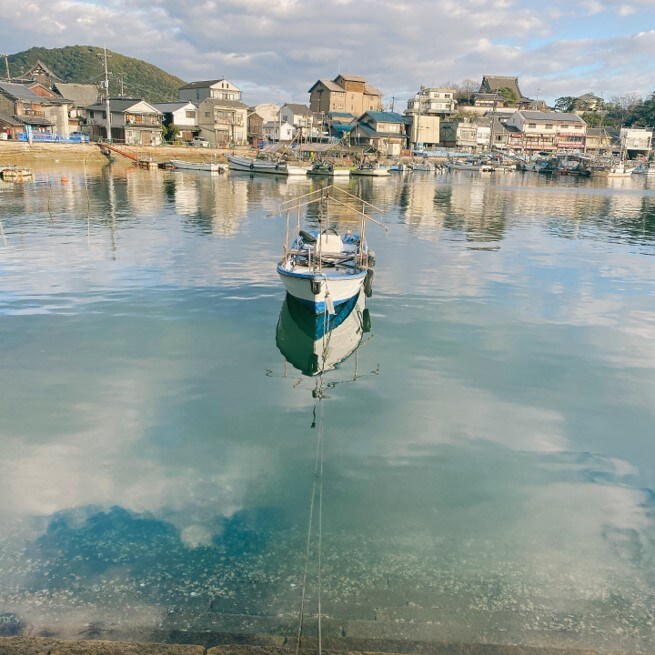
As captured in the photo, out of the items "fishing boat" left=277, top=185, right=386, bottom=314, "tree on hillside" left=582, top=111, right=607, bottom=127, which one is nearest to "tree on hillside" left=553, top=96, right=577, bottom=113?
"tree on hillside" left=582, top=111, right=607, bottom=127

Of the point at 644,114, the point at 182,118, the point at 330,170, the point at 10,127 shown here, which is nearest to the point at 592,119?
the point at 644,114

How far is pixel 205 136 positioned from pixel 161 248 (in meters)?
93.2

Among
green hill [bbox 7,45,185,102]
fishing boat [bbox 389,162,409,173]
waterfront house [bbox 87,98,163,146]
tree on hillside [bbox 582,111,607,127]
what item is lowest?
fishing boat [bbox 389,162,409,173]

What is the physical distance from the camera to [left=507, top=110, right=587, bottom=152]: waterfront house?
145125 mm

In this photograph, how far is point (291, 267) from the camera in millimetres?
20203

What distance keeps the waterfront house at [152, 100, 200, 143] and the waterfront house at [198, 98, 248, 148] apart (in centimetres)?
169

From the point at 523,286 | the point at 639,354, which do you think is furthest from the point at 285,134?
the point at 639,354

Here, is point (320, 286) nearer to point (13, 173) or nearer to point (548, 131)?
point (13, 173)

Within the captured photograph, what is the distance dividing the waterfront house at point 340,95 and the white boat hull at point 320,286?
426 feet

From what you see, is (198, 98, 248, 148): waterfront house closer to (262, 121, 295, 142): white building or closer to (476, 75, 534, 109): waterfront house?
(262, 121, 295, 142): white building

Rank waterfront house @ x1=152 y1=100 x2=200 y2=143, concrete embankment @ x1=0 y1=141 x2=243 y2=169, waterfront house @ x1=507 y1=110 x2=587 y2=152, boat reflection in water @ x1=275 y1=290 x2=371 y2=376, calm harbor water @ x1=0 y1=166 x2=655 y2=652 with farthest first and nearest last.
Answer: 1. waterfront house @ x1=507 y1=110 x2=587 y2=152
2. waterfront house @ x1=152 y1=100 x2=200 y2=143
3. concrete embankment @ x1=0 y1=141 x2=243 y2=169
4. boat reflection in water @ x1=275 y1=290 x2=371 y2=376
5. calm harbor water @ x1=0 y1=166 x2=655 y2=652

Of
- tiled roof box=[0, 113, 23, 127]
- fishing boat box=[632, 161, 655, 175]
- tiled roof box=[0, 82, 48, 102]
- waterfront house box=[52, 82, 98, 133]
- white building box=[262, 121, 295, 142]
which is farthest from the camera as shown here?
fishing boat box=[632, 161, 655, 175]

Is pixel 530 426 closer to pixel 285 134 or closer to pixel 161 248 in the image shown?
pixel 161 248

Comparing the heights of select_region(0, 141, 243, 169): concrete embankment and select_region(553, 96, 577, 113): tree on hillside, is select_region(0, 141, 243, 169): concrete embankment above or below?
below
